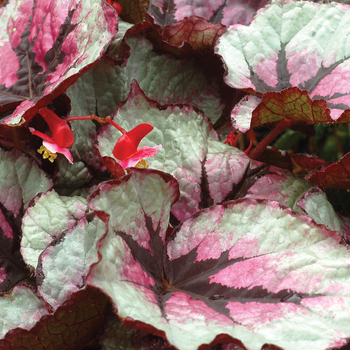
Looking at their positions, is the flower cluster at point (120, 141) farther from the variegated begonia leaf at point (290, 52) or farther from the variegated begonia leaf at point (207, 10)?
the variegated begonia leaf at point (207, 10)

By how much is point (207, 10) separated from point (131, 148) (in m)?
0.62

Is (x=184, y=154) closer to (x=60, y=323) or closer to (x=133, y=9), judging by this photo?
(x=60, y=323)

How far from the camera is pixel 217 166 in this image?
802 mm

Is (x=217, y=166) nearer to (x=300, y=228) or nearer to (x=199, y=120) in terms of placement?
(x=199, y=120)

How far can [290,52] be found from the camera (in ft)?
2.83

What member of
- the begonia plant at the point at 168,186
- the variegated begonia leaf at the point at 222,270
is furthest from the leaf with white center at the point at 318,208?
the variegated begonia leaf at the point at 222,270

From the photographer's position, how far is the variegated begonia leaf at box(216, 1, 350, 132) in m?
0.81

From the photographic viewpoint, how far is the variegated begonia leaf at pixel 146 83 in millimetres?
885

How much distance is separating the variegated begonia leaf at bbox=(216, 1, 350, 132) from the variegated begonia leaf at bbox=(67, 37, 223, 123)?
0.17m

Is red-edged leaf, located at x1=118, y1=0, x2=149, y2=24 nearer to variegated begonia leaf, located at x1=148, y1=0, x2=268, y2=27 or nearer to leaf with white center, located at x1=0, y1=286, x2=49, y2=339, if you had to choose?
variegated begonia leaf, located at x1=148, y1=0, x2=268, y2=27

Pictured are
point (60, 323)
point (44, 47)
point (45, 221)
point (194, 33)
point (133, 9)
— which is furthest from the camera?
point (133, 9)

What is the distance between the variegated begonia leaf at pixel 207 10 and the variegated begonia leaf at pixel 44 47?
378mm

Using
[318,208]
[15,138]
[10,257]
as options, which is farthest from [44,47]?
[318,208]

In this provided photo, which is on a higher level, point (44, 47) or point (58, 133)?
point (44, 47)
